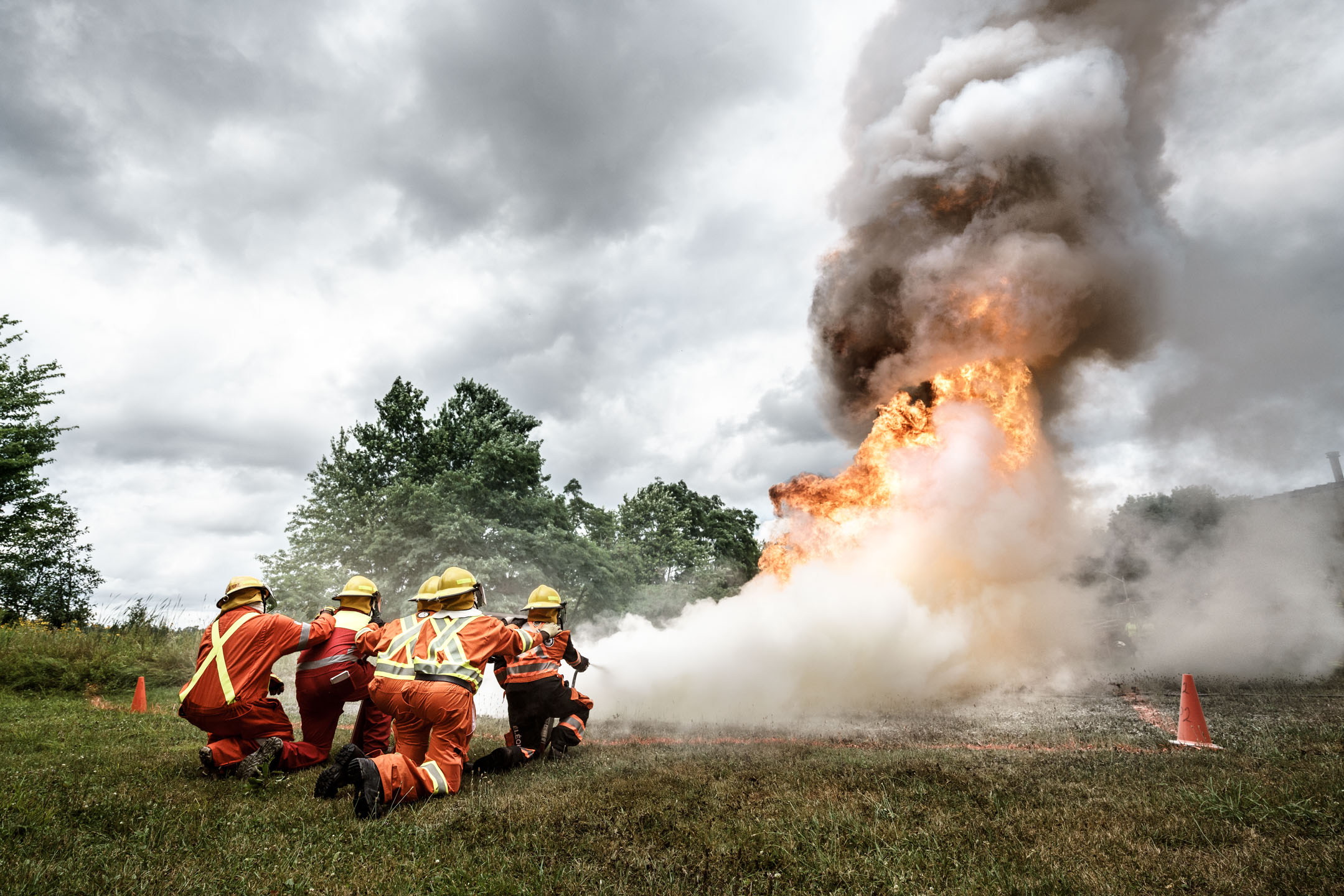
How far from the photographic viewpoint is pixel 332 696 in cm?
761

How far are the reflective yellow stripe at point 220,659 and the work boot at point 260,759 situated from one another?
64cm

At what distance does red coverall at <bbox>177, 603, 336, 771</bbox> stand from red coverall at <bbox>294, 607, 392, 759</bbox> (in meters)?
0.45

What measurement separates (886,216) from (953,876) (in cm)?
1648

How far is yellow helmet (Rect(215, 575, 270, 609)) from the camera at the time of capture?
7.01 m

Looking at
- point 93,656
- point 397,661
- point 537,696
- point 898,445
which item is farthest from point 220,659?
point 898,445

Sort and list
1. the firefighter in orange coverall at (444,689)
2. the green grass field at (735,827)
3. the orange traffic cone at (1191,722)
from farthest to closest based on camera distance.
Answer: the orange traffic cone at (1191,722) → the firefighter in orange coverall at (444,689) → the green grass field at (735,827)

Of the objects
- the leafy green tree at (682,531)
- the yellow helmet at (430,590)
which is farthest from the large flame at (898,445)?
the leafy green tree at (682,531)

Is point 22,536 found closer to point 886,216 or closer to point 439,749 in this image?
point 439,749

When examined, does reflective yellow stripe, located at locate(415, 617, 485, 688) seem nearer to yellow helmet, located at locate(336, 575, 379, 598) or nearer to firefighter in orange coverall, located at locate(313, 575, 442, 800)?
firefighter in orange coverall, located at locate(313, 575, 442, 800)

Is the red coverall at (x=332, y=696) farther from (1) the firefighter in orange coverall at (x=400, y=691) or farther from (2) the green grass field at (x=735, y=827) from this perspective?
(1) the firefighter in orange coverall at (x=400, y=691)

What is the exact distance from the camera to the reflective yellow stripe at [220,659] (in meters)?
6.58

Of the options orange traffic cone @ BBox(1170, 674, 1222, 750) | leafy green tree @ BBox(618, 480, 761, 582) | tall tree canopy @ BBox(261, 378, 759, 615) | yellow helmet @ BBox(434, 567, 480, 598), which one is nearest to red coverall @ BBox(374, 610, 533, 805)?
yellow helmet @ BBox(434, 567, 480, 598)

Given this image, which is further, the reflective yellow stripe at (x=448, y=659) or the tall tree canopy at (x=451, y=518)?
the tall tree canopy at (x=451, y=518)

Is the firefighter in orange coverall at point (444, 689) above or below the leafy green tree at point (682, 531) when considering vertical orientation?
below
